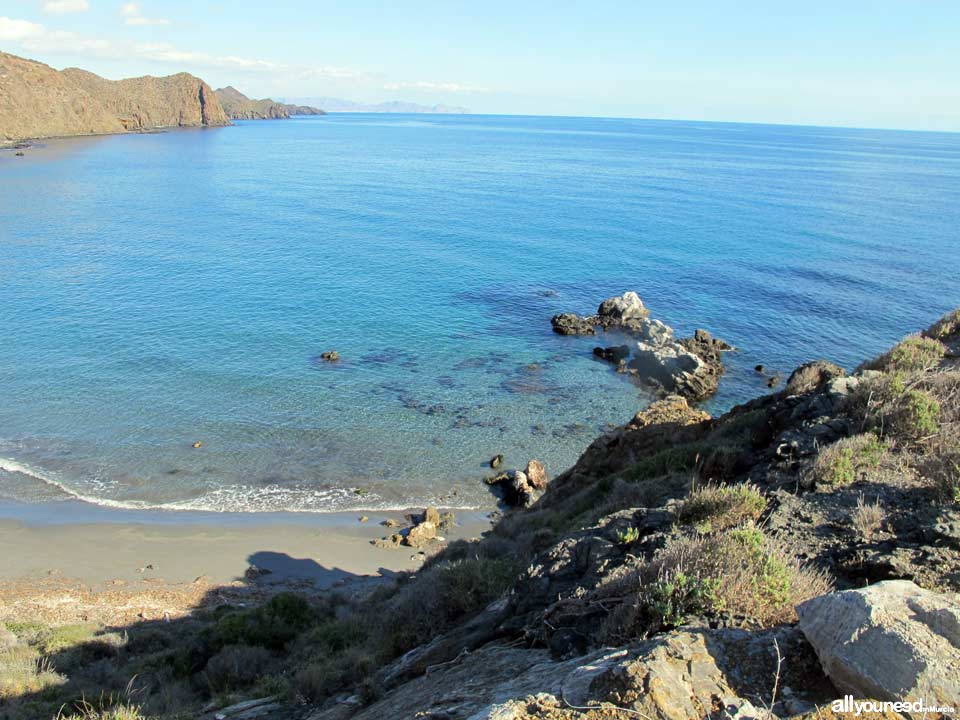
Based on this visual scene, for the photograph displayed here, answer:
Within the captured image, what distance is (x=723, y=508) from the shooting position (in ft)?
29.5

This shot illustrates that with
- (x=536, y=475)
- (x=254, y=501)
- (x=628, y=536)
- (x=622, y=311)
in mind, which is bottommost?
(x=254, y=501)

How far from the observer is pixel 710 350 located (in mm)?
39875

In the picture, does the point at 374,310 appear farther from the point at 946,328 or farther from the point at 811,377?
the point at 946,328

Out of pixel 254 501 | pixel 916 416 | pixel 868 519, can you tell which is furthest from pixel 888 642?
pixel 254 501

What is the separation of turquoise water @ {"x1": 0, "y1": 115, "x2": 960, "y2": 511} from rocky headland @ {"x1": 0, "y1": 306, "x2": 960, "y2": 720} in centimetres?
1286

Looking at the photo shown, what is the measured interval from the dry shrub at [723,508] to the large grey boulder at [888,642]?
11.2ft

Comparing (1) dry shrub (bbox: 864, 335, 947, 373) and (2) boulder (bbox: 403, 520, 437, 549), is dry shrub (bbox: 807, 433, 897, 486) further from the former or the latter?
(2) boulder (bbox: 403, 520, 437, 549)

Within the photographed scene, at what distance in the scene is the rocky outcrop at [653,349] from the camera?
3638 centimetres

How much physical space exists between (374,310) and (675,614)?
41.8 metres

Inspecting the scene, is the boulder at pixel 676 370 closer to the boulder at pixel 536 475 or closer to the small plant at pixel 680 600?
the boulder at pixel 536 475

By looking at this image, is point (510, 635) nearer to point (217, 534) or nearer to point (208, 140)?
point (217, 534)

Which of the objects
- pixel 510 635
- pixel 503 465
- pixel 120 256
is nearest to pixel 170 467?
pixel 503 465

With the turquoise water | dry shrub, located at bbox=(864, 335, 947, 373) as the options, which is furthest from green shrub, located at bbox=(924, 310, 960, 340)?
the turquoise water

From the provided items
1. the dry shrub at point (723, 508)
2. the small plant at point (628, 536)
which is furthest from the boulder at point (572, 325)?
the small plant at point (628, 536)
